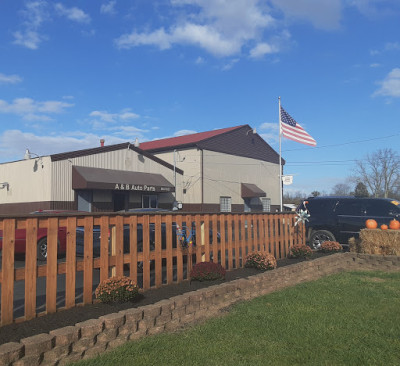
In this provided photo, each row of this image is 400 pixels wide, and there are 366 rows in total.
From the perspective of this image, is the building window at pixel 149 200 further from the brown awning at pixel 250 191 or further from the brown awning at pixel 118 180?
the brown awning at pixel 250 191

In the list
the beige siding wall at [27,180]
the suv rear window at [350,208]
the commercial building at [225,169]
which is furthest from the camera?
the commercial building at [225,169]

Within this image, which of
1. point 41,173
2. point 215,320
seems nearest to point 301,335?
point 215,320

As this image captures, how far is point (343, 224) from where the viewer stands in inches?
488

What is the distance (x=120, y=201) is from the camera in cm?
2327

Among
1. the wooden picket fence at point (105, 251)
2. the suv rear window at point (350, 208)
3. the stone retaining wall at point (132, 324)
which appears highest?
the suv rear window at point (350, 208)

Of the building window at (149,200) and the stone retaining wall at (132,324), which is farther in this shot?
the building window at (149,200)

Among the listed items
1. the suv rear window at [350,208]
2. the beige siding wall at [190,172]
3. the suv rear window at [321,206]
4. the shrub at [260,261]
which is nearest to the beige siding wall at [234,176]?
the beige siding wall at [190,172]

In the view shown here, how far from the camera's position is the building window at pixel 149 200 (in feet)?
81.9

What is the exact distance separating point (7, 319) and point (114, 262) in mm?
1572

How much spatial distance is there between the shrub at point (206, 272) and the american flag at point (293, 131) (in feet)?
44.1

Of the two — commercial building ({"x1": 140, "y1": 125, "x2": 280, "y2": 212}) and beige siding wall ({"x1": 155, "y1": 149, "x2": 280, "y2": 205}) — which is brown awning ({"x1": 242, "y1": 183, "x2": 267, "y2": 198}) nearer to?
commercial building ({"x1": 140, "y1": 125, "x2": 280, "y2": 212})

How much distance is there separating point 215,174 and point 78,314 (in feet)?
90.7

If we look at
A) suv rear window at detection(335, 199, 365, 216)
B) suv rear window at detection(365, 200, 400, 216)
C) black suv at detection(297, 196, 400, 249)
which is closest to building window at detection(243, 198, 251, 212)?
black suv at detection(297, 196, 400, 249)

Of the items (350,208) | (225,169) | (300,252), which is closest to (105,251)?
(300,252)
